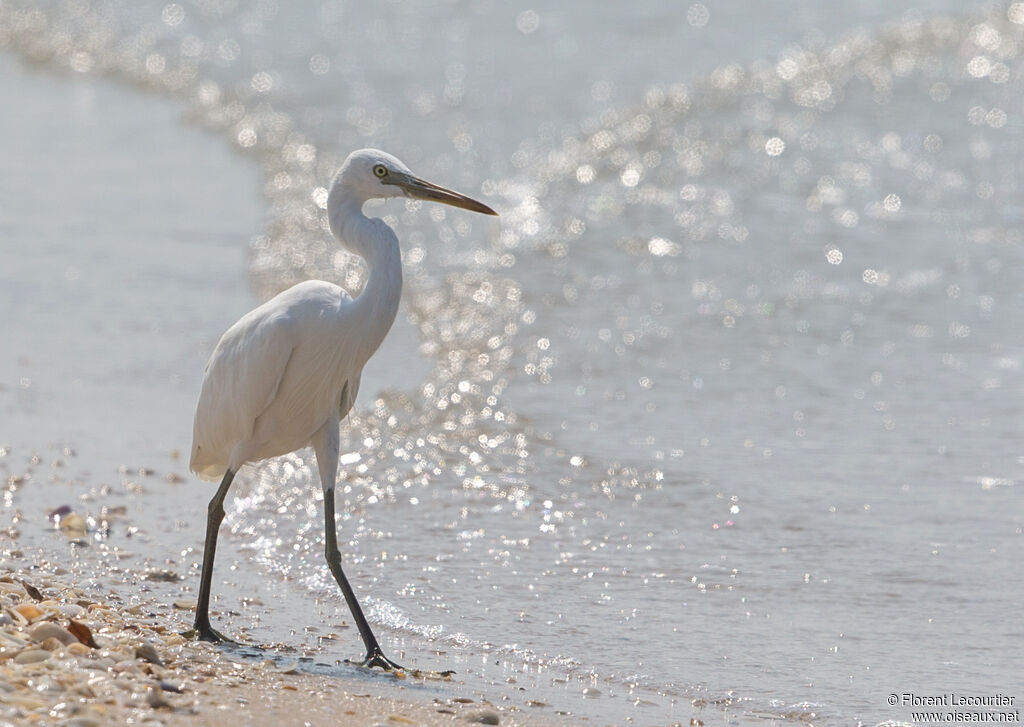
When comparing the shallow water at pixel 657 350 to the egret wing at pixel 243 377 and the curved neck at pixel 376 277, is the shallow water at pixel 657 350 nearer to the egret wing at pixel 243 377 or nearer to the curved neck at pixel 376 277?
the egret wing at pixel 243 377

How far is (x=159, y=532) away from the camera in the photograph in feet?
17.2

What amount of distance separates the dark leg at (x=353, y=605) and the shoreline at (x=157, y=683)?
0.33ft

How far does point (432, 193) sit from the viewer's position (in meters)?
4.48

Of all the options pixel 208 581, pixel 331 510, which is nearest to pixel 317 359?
pixel 331 510

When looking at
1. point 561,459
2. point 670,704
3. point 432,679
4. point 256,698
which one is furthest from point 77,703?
point 561,459

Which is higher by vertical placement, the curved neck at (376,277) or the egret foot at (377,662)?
the curved neck at (376,277)

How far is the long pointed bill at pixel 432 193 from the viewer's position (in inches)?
174

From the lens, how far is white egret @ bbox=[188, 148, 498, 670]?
4.30 metres

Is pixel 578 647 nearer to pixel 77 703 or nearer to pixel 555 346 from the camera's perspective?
pixel 77 703

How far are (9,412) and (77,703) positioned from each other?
3363mm

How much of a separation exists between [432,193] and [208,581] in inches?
54.5

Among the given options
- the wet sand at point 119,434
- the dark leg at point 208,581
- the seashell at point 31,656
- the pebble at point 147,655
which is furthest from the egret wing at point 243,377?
the seashell at point 31,656

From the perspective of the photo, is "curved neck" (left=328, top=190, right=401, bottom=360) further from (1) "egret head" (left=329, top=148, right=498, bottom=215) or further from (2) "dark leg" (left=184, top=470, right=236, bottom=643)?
(2) "dark leg" (left=184, top=470, right=236, bottom=643)

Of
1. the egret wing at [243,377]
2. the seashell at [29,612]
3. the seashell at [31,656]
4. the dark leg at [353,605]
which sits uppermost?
the egret wing at [243,377]
